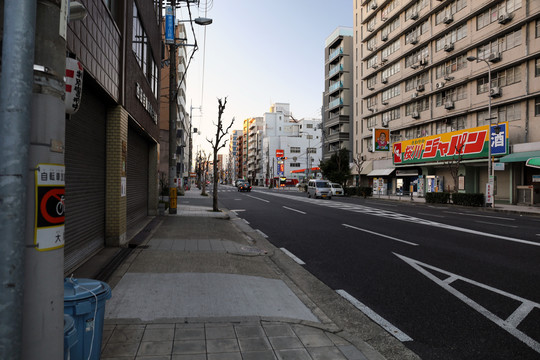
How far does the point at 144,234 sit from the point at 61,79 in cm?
842

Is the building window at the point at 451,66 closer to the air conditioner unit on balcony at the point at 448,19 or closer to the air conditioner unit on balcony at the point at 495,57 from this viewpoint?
the air conditioner unit on balcony at the point at 448,19

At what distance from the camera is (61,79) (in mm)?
2105

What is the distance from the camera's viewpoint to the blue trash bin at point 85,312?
8.05 feet

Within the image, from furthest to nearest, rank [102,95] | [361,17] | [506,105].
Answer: [361,17]
[506,105]
[102,95]

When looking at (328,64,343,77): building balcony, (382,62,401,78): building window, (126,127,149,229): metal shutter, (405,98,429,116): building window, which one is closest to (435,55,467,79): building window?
(405,98,429,116): building window

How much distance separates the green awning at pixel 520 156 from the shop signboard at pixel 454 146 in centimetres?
81

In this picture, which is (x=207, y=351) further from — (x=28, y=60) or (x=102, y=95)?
(x=102, y=95)

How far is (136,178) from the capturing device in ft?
39.8

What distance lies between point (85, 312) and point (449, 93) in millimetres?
40001

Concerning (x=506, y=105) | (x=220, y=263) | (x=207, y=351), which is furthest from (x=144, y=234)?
(x=506, y=105)

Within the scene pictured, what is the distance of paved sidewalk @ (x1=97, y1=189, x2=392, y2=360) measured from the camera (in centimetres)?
323

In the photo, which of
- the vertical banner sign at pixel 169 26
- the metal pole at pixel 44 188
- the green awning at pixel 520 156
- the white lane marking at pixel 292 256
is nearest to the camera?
the metal pole at pixel 44 188

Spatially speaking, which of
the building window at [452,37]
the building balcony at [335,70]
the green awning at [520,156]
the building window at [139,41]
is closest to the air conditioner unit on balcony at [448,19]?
the building window at [452,37]

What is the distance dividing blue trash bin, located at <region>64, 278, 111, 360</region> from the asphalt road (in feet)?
9.80
